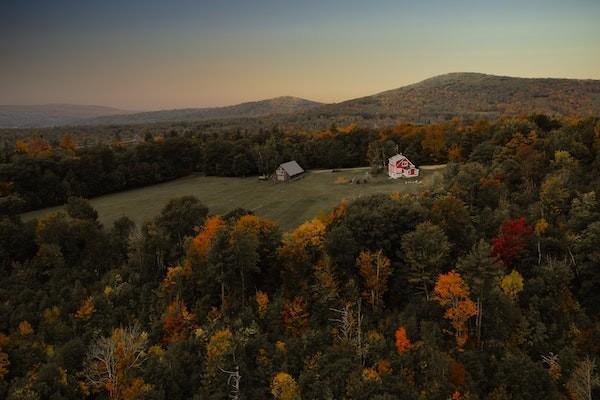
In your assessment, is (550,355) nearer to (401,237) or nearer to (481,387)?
(481,387)

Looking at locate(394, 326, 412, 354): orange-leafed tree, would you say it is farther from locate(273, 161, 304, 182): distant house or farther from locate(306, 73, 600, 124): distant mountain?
locate(306, 73, 600, 124): distant mountain

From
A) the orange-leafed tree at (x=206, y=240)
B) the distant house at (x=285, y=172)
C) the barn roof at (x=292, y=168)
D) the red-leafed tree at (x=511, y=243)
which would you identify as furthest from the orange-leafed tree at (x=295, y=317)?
the barn roof at (x=292, y=168)

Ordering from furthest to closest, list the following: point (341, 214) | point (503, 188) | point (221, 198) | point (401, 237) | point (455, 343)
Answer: point (221, 198)
point (503, 188)
point (341, 214)
point (401, 237)
point (455, 343)

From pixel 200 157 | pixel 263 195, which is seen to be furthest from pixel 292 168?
pixel 200 157

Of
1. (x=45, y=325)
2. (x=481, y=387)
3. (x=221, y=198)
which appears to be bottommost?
(x=481, y=387)

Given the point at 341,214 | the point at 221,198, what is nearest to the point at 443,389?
the point at 341,214

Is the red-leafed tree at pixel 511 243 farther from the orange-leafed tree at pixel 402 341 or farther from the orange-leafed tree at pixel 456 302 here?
the orange-leafed tree at pixel 402 341

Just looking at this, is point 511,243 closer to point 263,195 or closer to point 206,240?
point 206,240
